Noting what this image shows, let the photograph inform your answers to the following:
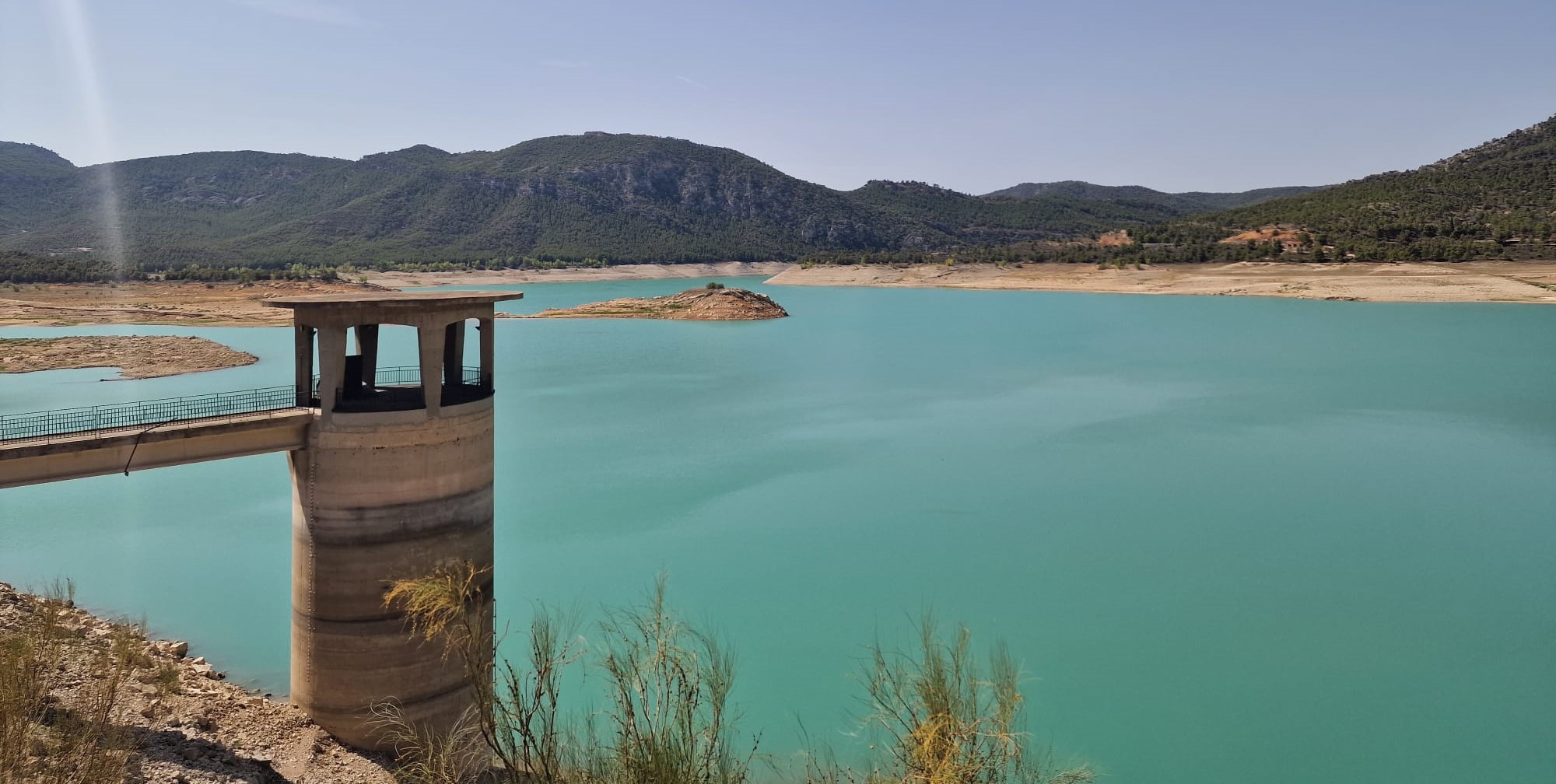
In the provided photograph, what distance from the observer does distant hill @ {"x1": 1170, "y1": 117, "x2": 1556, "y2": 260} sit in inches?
3036

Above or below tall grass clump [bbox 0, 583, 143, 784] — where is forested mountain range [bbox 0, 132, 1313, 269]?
above

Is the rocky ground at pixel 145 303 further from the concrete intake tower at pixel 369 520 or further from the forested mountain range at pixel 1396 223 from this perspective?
the forested mountain range at pixel 1396 223

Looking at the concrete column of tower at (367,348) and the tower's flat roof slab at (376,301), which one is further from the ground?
the tower's flat roof slab at (376,301)

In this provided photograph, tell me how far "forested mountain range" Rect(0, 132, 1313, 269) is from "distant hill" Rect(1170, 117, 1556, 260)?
214 ft

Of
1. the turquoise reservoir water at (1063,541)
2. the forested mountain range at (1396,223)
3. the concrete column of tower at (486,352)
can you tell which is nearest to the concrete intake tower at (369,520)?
the concrete column of tower at (486,352)

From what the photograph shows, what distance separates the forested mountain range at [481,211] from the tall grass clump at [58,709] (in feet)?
302

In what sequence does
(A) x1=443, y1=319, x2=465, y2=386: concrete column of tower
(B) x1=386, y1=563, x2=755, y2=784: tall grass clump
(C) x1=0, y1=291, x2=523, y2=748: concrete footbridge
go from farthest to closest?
(A) x1=443, y1=319, x2=465, y2=386: concrete column of tower, (C) x1=0, y1=291, x2=523, y2=748: concrete footbridge, (B) x1=386, y1=563, x2=755, y2=784: tall grass clump

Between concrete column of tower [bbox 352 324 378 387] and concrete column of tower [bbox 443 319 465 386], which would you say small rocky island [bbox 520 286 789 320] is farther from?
concrete column of tower [bbox 443 319 465 386]

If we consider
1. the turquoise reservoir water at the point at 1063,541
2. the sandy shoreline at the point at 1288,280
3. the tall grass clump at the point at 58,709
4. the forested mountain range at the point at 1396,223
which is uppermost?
the forested mountain range at the point at 1396,223

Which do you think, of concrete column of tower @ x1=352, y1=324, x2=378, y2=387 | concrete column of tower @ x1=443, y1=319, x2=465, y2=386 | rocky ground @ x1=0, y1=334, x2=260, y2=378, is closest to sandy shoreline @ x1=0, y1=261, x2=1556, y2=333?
rocky ground @ x1=0, y1=334, x2=260, y2=378

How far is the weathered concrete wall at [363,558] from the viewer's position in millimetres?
12133

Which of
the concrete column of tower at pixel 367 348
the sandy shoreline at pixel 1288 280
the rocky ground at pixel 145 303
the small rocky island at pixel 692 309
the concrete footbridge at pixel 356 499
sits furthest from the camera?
the small rocky island at pixel 692 309

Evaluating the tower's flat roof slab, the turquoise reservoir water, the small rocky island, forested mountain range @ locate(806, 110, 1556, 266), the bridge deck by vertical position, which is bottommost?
the turquoise reservoir water

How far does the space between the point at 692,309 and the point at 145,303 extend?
34.6 m
